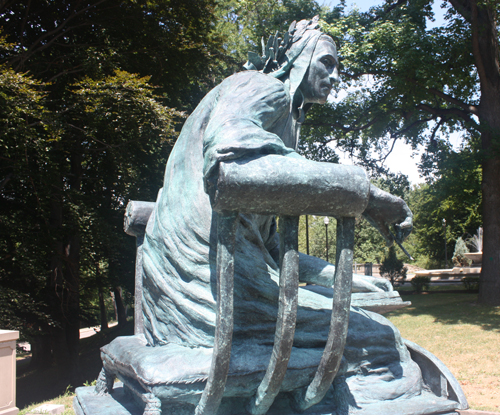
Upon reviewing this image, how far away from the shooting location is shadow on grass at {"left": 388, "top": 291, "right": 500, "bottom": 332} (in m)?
10.9

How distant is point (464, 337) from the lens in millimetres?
9633

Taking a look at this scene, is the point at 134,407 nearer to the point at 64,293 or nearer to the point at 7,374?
the point at 7,374

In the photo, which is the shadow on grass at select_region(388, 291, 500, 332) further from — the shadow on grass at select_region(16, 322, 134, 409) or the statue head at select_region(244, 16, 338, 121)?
the statue head at select_region(244, 16, 338, 121)

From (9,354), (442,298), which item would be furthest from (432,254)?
(9,354)

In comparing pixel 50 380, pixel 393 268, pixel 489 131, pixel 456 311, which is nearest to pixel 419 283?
pixel 393 268

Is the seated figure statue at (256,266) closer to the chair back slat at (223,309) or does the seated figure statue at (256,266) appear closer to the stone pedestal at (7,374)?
the chair back slat at (223,309)

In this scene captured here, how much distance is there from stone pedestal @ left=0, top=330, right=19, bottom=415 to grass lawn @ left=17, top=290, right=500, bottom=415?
36.9 inches

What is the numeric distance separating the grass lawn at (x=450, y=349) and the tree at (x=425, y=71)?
5.32 feet

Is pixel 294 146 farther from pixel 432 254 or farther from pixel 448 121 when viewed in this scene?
pixel 432 254

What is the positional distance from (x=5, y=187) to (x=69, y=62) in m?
3.11

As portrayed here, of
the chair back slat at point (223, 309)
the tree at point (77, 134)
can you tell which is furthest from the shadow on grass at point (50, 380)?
the chair back slat at point (223, 309)

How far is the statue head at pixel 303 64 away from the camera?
2.51 m

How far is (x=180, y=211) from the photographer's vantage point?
7.36ft

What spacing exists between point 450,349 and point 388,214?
814 centimetres
